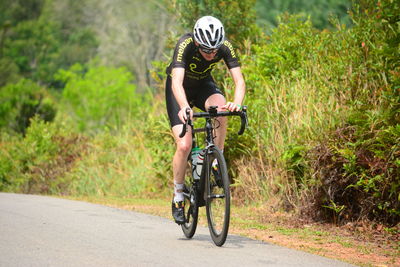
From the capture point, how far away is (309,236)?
303 inches

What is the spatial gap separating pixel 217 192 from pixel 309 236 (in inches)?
66.5

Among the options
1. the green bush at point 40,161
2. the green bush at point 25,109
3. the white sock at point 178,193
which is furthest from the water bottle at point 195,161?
the green bush at point 25,109

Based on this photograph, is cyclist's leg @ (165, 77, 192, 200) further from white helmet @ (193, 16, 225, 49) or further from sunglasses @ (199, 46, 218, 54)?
white helmet @ (193, 16, 225, 49)

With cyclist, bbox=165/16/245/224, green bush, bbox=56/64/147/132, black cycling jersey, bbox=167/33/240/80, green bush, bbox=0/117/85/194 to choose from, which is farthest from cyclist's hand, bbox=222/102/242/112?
green bush, bbox=56/64/147/132

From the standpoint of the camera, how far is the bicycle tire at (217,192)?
628 centimetres

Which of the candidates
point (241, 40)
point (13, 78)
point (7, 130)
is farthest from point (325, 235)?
point (13, 78)

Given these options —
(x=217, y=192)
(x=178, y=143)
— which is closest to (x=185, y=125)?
(x=178, y=143)

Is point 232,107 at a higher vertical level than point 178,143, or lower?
higher

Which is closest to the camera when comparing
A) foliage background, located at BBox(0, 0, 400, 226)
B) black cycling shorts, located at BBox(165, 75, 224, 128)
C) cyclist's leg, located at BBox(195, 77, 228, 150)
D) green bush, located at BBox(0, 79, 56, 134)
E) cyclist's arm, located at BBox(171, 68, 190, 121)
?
cyclist's arm, located at BBox(171, 68, 190, 121)

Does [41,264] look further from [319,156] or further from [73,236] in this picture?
[319,156]

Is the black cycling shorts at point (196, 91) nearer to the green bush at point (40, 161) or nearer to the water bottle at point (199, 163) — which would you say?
the water bottle at point (199, 163)

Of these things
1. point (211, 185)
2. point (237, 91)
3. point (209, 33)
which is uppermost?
point (209, 33)

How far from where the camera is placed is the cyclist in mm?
6680

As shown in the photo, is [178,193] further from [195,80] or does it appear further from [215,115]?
[195,80]
